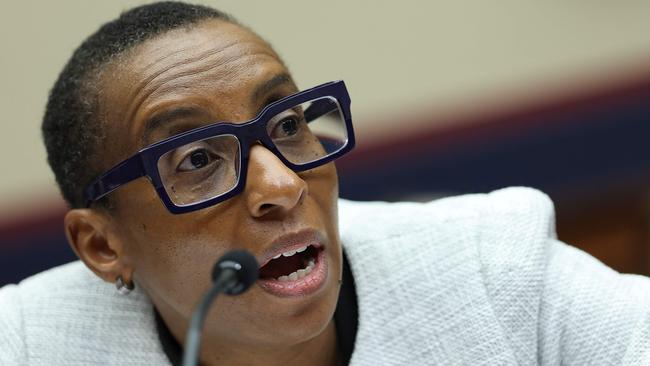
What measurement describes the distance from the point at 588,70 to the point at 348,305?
166cm

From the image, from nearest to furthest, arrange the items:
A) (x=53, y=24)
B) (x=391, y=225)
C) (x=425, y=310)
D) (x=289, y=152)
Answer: (x=289, y=152) < (x=425, y=310) < (x=391, y=225) < (x=53, y=24)

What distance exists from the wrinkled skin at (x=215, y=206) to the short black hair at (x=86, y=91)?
0.02 m

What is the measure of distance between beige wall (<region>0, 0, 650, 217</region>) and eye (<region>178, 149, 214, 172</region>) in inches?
45.7

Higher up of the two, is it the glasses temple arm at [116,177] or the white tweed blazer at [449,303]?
the glasses temple arm at [116,177]

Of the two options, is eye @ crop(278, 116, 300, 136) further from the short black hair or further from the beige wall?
the beige wall

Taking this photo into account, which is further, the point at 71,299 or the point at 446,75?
the point at 446,75

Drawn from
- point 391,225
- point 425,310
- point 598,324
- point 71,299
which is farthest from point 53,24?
point 598,324

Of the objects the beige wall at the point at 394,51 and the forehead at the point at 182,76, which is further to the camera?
the beige wall at the point at 394,51

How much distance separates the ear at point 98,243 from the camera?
1.39m

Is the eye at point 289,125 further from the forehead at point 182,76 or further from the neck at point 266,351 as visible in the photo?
the neck at point 266,351

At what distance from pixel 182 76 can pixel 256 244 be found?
244 millimetres

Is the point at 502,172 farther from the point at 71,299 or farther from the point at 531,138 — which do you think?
the point at 71,299

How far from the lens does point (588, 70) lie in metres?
2.86

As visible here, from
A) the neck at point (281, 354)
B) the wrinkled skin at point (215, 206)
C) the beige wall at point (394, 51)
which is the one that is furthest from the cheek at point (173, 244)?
the beige wall at point (394, 51)
